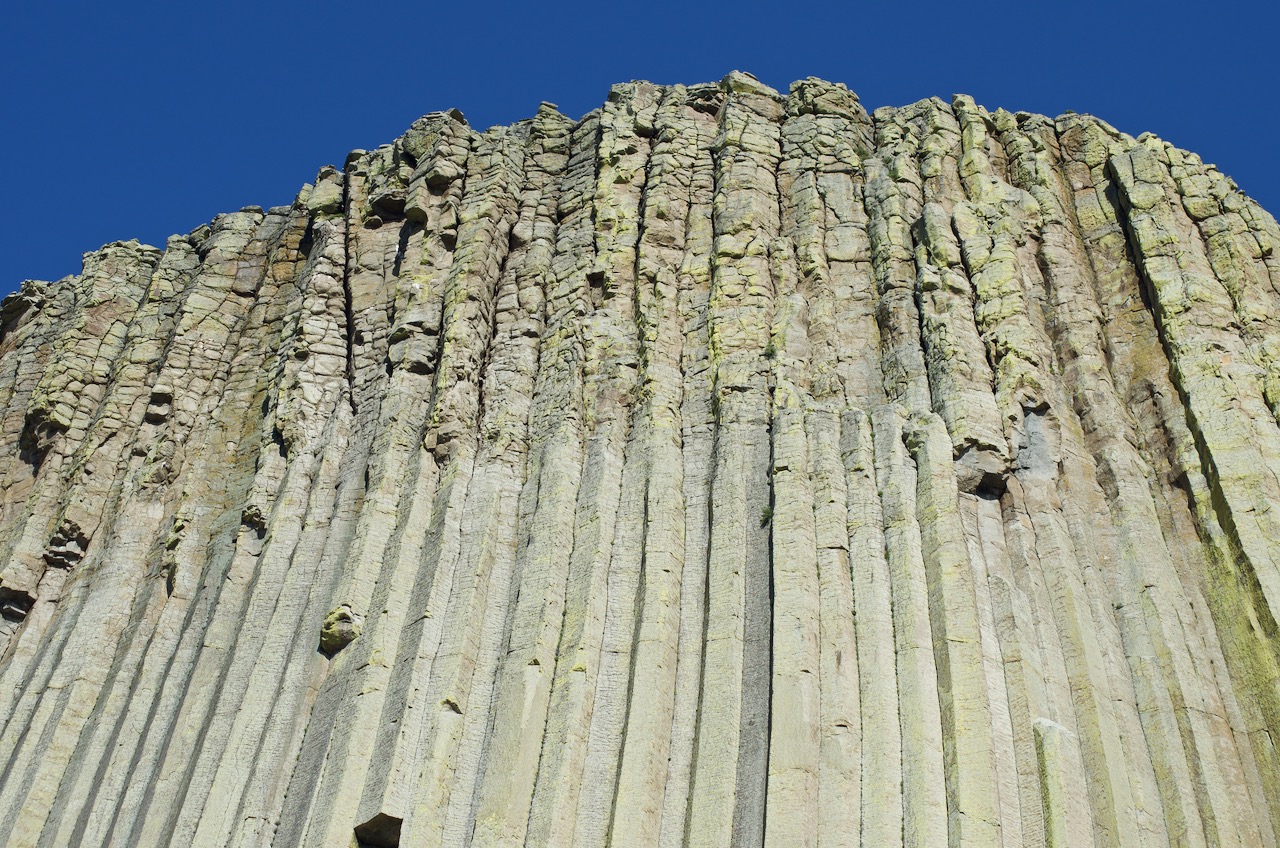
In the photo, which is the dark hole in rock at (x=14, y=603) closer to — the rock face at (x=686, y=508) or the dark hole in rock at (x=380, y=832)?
the rock face at (x=686, y=508)

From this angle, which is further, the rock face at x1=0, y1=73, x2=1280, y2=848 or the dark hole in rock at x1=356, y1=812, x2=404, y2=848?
the dark hole in rock at x1=356, y1=812, x2=404, y2=848

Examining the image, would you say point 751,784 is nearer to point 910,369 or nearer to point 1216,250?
point 910,369

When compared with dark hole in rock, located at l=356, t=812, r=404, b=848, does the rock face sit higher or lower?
higher

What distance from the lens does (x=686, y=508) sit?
56.5 ft

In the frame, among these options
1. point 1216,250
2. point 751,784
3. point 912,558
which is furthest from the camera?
point 1216,250

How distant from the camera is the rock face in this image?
14570 mm

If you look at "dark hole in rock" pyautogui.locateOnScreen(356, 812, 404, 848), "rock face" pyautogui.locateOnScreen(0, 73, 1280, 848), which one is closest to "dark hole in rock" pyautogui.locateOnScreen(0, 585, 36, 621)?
"rock face" pyautogui.locateOnScreen(0, 73, 1280, 848)

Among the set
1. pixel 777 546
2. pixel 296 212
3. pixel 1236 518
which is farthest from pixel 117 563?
pixel 1236 518

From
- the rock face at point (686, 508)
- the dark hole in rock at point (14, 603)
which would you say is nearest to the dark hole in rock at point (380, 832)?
the rock face at point (686, 508)

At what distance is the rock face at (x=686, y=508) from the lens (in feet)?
47.8

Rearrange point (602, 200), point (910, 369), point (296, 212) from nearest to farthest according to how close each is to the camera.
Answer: point (910, 369), point (602, 200), point (296, 212)

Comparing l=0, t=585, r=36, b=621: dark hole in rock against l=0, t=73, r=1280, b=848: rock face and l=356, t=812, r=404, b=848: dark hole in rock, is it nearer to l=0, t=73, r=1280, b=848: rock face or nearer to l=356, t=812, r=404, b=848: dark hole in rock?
l=0, t=73, r=1280, b=848: rock face

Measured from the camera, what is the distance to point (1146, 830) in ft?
46.1

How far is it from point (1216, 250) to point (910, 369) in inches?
190
